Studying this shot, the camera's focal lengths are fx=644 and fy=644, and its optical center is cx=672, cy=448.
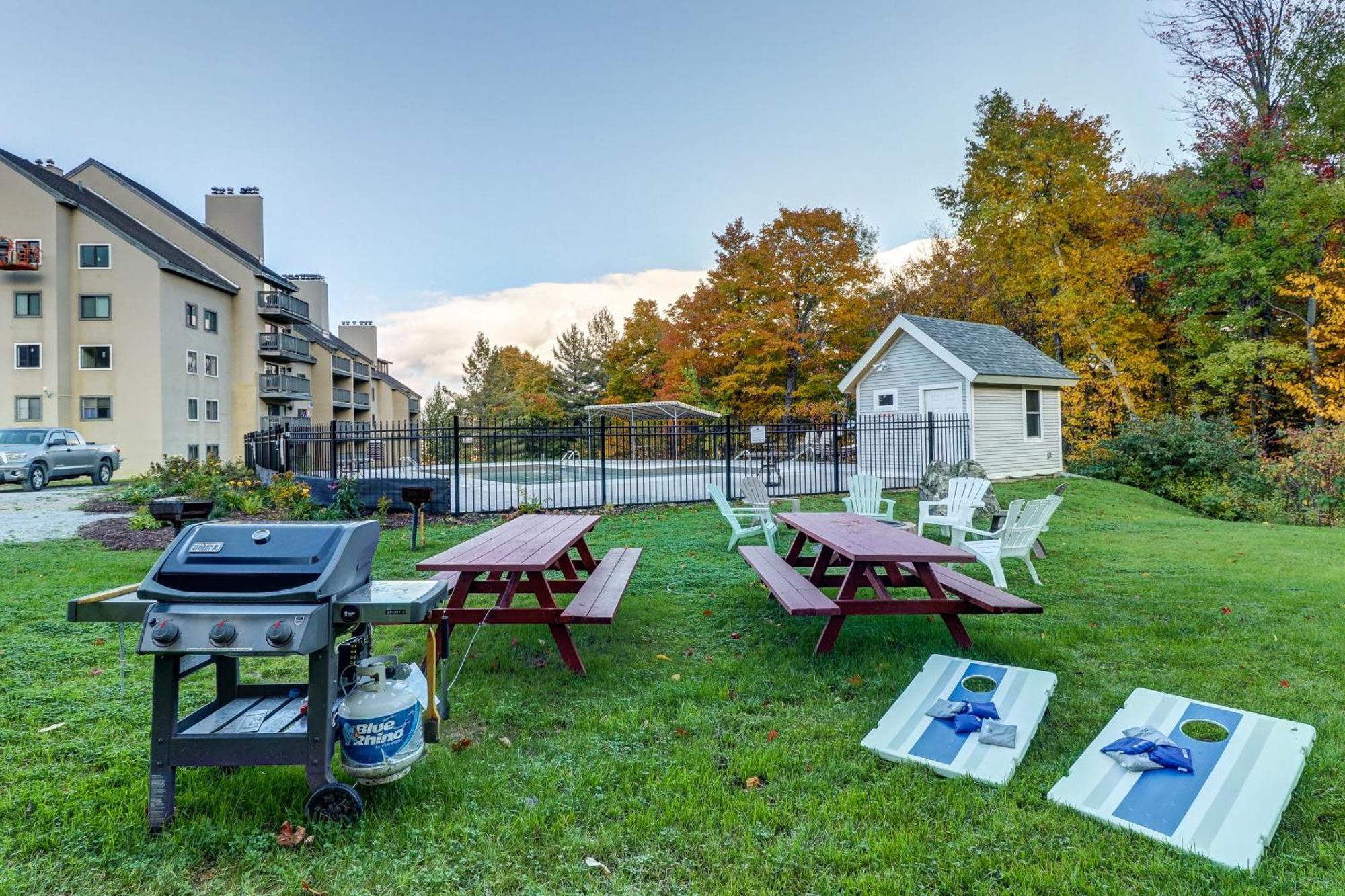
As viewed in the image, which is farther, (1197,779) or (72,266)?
(72,266)

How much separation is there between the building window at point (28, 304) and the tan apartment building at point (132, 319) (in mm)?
Answer: 44

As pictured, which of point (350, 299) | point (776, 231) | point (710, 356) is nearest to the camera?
point (776, 231)

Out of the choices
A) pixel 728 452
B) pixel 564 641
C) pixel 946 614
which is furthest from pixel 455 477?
pixel 946 614

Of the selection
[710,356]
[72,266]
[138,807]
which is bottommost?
[138,807]

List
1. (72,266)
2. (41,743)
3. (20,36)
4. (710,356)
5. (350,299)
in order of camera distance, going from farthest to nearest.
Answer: (350,299), (710,356), (72,266), (20,36), (41,743)

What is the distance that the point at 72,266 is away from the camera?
76.1 ft

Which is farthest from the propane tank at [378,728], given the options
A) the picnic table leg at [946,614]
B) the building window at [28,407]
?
the building window at [28,407]

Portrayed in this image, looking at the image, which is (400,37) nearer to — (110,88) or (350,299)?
(110,88)

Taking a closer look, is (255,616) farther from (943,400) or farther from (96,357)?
(96,357)

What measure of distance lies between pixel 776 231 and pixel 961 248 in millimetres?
8536

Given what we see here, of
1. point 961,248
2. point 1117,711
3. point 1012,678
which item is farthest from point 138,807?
point 961,248

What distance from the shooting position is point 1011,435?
16.7m

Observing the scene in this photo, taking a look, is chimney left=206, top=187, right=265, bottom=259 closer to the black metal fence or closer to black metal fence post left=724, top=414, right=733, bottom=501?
the black metal fence

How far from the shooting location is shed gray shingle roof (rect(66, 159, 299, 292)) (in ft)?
87.9
